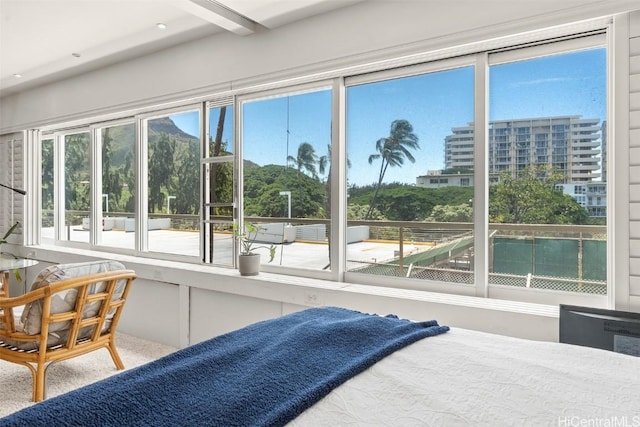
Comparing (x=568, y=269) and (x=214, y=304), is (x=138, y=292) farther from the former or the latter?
(x=568, y=269)

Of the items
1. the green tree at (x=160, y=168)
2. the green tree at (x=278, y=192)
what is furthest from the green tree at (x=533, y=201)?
the green tree at (x=160, y=168)

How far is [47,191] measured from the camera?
5352 mm

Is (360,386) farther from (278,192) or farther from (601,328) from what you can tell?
(278,192)

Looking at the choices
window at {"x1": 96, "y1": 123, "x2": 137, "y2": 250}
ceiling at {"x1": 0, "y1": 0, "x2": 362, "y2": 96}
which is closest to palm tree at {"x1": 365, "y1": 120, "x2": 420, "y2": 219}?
ceiling at {"x1": 0, "y1": 0, "x2": 362, "y2": 96}

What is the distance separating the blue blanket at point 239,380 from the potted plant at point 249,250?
170 centimetres

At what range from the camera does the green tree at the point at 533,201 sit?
233 cm

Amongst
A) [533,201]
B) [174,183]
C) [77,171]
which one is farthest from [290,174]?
[77,171]

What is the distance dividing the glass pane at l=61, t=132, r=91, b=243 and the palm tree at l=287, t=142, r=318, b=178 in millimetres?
2973

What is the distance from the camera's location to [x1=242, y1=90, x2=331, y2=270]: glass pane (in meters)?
3.21

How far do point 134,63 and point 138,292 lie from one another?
2.21 meters

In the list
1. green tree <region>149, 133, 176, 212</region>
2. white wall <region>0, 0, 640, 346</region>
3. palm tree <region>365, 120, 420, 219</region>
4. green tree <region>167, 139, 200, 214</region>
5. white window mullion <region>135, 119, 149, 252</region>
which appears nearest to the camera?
white wall <region>0, 0, 640, 346</region>

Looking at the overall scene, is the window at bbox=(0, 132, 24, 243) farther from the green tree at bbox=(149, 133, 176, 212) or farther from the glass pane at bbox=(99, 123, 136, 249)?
the green tree at bbox=(149, 133, 176, 212)

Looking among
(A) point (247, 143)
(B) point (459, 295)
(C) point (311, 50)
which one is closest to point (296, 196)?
(A) point (247, 143)

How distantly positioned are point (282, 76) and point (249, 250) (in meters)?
1.41
